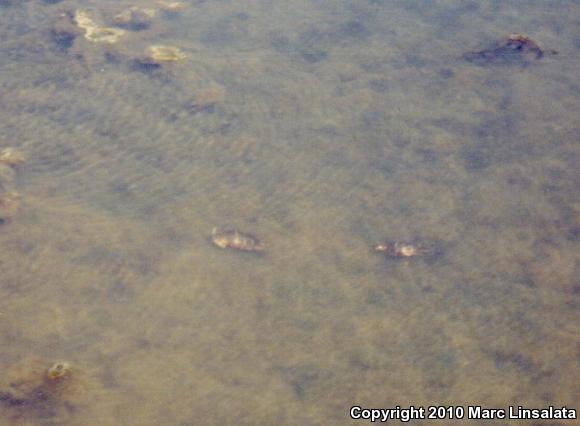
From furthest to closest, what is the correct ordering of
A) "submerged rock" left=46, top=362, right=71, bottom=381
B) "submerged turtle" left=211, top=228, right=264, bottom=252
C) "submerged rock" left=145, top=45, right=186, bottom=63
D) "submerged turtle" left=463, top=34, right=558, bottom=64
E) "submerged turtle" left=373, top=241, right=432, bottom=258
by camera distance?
"submerged rock" left=145, top=45, right=186, bottom=63 → "submerged turtle" left=463, top=34, right=558, bottom=64 → "submerged turtle" left=211, top=228, right=264, bottom=252 → "submerged turtle" left=373, top=241, right=432, bottom=258 → "submerged rock" left=46, top=362, right=71, bottom=381

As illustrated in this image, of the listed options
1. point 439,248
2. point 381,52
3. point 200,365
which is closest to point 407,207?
point 439,248

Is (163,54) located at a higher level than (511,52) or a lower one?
lower

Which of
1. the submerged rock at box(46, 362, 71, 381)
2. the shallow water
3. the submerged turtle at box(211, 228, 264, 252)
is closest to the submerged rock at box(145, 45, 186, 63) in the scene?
the shallow water

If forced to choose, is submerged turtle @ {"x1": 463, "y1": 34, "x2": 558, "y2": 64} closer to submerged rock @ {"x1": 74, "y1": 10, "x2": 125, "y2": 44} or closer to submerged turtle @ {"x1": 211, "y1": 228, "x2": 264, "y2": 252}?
submerged turtle @ {"x1": 211, "y1": 228, "x2": 264, "y2": 252}

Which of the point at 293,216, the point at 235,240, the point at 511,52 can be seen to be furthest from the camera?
the point at 511,52

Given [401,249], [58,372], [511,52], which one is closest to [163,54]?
[401,249]

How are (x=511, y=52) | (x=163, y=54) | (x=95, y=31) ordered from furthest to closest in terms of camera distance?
(x=95, y=31), (x=163, y=54), (x=511, y=52)

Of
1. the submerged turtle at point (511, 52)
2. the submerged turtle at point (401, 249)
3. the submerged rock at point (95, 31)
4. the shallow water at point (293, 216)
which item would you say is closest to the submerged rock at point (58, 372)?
the shallow water at point (293, 216)

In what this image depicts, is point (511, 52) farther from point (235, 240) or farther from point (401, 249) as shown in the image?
Result: point (235, 240)
